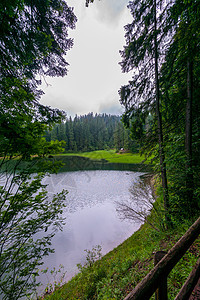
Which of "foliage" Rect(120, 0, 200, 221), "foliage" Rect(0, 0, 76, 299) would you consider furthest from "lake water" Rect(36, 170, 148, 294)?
"foliage" Rect(0, 0, 76, 299)

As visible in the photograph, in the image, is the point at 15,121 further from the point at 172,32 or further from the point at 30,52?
the point at 172,32

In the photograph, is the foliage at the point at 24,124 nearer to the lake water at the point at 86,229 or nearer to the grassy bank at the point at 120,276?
the grassy bank at the point at 120,276

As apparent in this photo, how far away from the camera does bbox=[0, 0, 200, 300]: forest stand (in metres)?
2.07

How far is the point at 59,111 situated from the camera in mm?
3234

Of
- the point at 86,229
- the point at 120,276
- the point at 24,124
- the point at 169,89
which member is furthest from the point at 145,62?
the point at 86,229

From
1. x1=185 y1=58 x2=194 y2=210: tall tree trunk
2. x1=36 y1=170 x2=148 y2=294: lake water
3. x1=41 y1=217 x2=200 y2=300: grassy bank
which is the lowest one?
x1=36 y1=170 x2=148 y2=294: lake water

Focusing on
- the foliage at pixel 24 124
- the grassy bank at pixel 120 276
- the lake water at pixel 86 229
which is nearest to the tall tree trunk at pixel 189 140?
the grassy bank at pixel 120 276

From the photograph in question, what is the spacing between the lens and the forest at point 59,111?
6.79ft

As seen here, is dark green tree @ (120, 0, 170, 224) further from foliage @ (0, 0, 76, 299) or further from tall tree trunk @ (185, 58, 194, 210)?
foliage @ (0, 0, 76, 299)

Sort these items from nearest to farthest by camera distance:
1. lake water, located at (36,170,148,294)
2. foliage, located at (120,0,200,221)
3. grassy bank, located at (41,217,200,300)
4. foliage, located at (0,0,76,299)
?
foliage, located at (0,0,76,299), grassy bank, located at (41,217,200,300), foliage, located at (120,0,200,221), lake water, located at (36,170,148,294)

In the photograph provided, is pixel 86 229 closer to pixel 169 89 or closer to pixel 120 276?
pixel 120 276

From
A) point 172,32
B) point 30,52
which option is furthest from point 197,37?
point 30,52

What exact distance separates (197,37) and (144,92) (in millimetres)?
2095

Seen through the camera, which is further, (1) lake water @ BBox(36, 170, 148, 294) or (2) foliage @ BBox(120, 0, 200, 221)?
(1) lake water @ BBox(36, 170, 148, 294)
